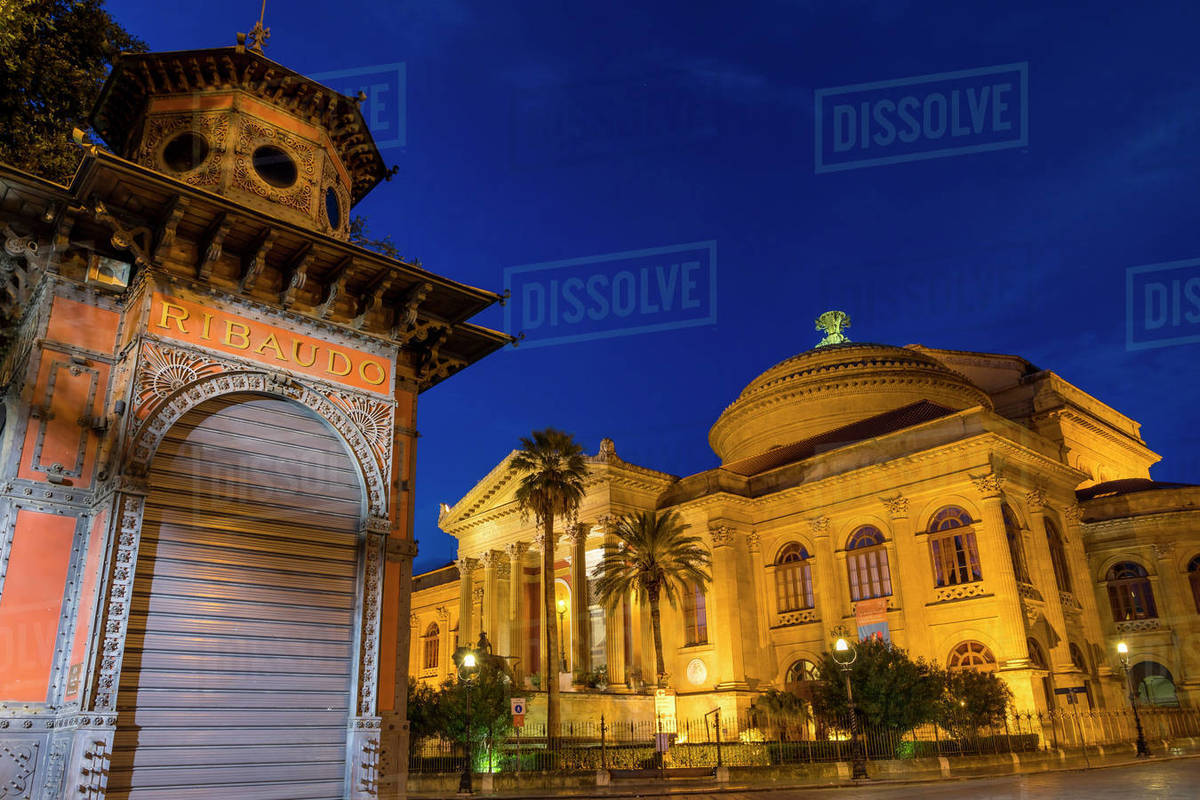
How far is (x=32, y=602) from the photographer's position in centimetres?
838

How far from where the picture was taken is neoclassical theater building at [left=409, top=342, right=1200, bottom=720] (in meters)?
31.4

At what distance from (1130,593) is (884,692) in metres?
18.5

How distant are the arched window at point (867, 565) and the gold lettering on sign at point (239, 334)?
98.7 ft

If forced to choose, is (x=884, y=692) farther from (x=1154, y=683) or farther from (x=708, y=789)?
(x=1154, y=683)

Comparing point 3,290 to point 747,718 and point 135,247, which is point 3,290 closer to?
point 135,247

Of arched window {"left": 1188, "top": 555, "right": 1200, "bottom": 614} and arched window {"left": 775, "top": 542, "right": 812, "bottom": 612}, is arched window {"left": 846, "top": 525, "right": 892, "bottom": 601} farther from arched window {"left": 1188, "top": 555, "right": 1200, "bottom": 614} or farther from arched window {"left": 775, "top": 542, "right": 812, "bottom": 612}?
arched window {"left": 1188, "top": 555, "right": 1200, "bottom": 614}

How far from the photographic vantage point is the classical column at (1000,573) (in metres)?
29.1

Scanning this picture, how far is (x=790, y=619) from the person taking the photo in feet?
122

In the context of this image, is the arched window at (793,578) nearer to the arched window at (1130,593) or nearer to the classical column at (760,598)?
the classical column at (760,598)

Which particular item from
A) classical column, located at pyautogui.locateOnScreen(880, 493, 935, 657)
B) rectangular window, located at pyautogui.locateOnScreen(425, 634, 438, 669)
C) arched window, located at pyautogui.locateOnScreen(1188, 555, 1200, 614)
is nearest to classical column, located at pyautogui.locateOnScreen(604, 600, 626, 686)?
classical column, located at pyautogui.locateOnScreen(880, 493, 935, 657)

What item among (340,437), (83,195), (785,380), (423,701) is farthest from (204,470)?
(785,380)

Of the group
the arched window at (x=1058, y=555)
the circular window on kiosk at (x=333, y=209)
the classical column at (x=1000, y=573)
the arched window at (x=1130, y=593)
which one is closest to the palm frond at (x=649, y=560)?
the classical column at (x=1000, y=573)

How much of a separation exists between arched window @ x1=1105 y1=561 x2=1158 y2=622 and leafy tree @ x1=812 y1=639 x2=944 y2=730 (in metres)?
15.4

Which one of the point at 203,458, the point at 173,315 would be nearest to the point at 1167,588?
the point at 203,458
